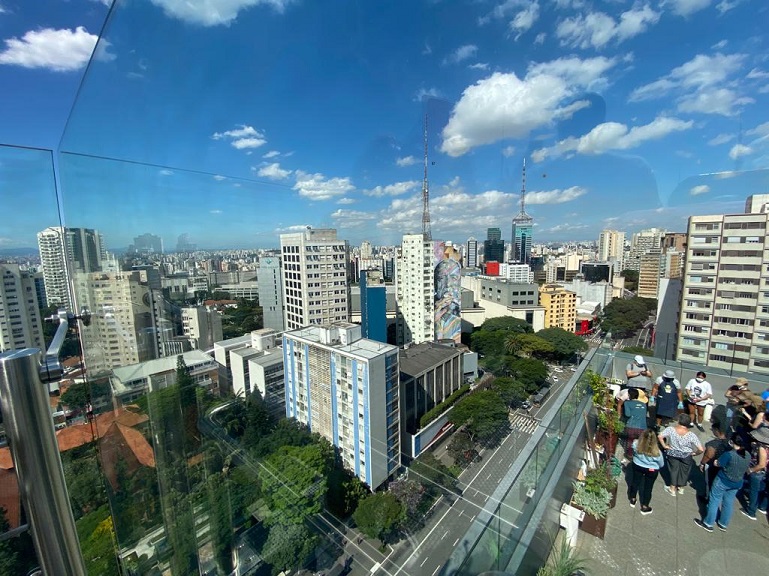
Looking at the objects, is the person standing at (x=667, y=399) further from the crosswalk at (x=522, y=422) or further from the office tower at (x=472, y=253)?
the office tower at (x=472, y=253)

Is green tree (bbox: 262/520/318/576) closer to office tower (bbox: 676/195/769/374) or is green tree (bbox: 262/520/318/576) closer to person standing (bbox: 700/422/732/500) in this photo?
person standing (bbox: 700/422/732/500)

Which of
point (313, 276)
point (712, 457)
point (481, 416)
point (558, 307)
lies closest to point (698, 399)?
point (712, 457)

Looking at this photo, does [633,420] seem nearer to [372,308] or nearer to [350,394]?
[350,394]

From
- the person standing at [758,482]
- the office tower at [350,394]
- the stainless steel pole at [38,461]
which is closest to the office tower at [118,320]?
the stainless steel pole at [38,461]

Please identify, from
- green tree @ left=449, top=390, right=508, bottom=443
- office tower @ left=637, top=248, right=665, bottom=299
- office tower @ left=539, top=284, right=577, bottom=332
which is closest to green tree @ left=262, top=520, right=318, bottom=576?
green tree @ left=449, top=390, right=508, bottom=443

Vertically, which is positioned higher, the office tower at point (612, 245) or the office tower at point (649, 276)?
the office tower at point (612, 245)

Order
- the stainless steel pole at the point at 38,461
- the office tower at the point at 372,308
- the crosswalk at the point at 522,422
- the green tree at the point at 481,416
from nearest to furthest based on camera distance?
1. the stainless steel pole at the point at 38,461
2. the green tree at the point at 481,416
3. the crosswalk at the point at 522,422
4. the office tower at the point at 372,308

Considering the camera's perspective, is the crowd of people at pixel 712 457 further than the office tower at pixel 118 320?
No
